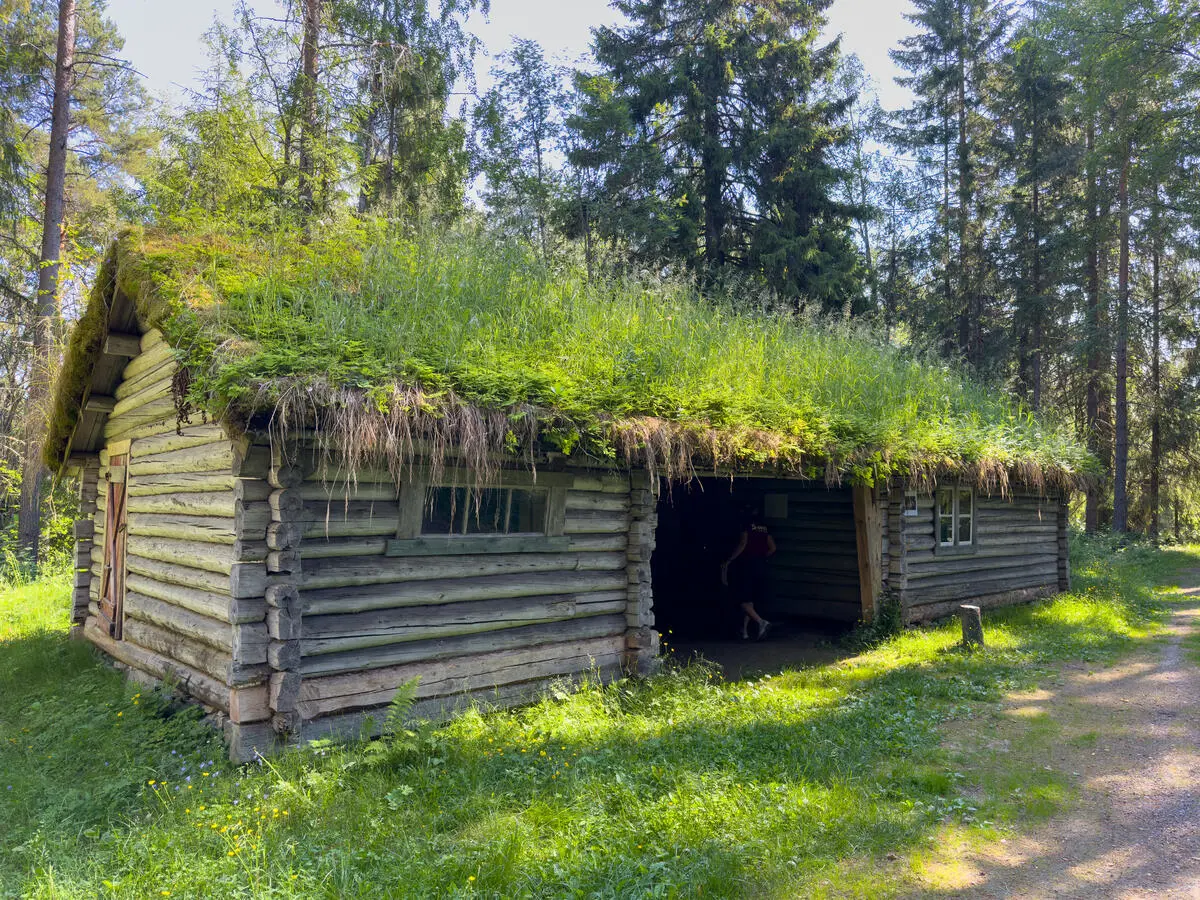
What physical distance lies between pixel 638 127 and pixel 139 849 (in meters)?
18.1

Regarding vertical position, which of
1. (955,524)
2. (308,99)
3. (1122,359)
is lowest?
(955,524)

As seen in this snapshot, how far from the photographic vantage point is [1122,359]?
71.2 ft

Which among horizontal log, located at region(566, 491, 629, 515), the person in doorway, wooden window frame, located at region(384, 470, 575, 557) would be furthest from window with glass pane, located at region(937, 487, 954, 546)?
wooden window frame, located at region(384, 470, 575, 557)

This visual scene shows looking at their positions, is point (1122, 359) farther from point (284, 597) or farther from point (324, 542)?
point (284, 597)

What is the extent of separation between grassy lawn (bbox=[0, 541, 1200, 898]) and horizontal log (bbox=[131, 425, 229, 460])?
2.45 metres

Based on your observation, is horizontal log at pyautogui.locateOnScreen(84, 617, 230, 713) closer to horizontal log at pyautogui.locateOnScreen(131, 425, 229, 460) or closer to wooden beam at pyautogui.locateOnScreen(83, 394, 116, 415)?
horizontal log at pyautogui.locateOnScreen(131, 425, 229, 460)

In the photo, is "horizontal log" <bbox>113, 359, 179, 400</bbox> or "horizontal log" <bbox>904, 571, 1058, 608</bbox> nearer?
"horizontal log" <bbox>113, 359, 179, 400</bbox>

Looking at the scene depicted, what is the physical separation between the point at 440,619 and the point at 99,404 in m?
6.45

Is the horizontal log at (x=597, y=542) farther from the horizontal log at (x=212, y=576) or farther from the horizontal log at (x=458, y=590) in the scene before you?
the horizontal log at (x=212, y=576)

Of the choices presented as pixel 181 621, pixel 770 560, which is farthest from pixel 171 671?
pixel 770 560

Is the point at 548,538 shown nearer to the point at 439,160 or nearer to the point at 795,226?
the point at 439,160

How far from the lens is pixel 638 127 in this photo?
18.6m

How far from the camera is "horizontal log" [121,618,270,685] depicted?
5684 mm

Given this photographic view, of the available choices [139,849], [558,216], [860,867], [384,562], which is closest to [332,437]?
[384,562]
